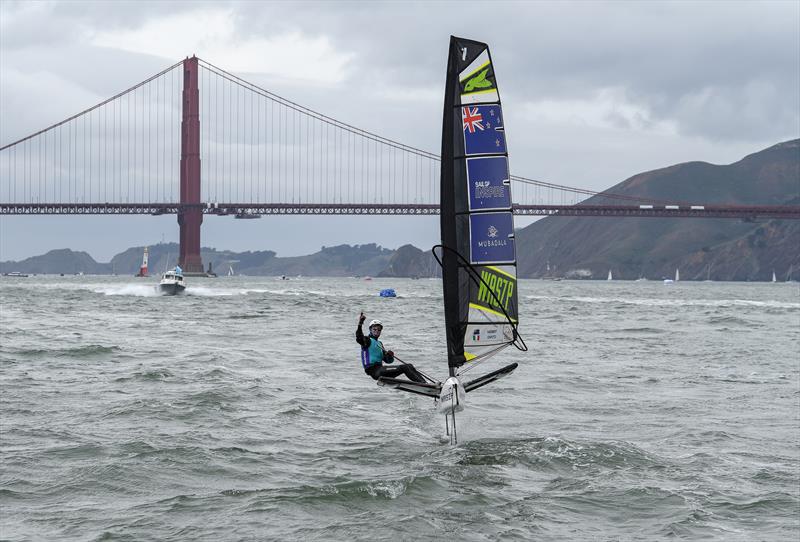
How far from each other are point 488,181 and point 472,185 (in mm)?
179

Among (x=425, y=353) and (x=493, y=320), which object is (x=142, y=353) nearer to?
(x=425, y=353)

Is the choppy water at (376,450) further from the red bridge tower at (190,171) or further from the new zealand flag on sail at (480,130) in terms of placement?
the red bridge tower at (190,171)

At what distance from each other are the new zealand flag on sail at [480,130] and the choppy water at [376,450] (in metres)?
3.36

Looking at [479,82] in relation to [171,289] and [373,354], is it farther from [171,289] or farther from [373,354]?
[171,289]

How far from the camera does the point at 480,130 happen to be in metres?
10.6

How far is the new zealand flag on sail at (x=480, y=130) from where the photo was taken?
10.6m

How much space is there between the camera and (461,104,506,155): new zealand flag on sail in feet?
34.7

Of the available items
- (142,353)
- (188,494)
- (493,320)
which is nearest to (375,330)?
(493,320)

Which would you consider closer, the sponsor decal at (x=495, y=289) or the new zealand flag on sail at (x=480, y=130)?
the new zealand flag on sail at (x=480, y=130)

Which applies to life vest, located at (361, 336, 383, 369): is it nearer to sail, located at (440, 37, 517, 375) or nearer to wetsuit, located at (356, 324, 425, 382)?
wetsuit, located at (356, 324, 425, 382)

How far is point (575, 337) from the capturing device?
2909 centimetres

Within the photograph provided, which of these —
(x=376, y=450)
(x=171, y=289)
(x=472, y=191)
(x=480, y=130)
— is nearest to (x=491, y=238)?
(x=472, y=191)

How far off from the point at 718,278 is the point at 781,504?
180 m

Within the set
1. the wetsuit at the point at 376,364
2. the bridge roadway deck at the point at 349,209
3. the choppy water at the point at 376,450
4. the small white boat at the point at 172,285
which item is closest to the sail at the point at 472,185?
the wetsuit at the point at 376,364
